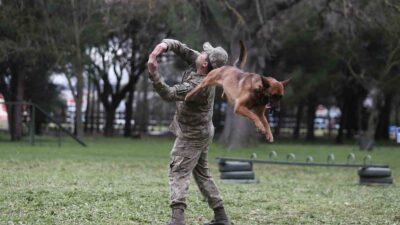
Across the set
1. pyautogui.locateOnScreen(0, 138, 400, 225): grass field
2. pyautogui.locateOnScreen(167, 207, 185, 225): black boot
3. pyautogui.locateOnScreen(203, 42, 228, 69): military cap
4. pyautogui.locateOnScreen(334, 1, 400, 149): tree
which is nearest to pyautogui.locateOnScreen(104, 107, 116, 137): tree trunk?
pyautogui.locateOnScreen(334, 1, 400, 149): tree

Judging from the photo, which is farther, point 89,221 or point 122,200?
point 122,200

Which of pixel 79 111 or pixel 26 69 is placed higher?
pixel 26 69

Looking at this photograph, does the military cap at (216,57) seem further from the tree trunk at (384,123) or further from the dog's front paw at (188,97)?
the tree trunk at (384,123)

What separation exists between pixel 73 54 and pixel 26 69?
303cm

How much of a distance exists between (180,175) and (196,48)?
72.9 ft

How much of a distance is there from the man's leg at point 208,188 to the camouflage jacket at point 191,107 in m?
0.30

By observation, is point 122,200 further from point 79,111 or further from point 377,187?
point 79,111

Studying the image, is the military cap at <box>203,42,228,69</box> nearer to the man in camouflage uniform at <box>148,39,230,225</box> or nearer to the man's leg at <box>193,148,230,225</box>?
the man in camouflage uniform at <box>148,39,230,225</box>

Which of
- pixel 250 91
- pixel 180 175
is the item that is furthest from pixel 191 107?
pixel 250 91

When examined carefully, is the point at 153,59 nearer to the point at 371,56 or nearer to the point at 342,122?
the point at 371,56

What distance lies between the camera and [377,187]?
1373cm

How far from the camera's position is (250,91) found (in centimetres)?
560

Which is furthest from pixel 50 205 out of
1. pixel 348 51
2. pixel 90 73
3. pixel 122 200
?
pixel 90 73

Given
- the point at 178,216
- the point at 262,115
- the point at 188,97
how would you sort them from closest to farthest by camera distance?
the point at 262,115 → the point at 188,97 → the point at 178,216
